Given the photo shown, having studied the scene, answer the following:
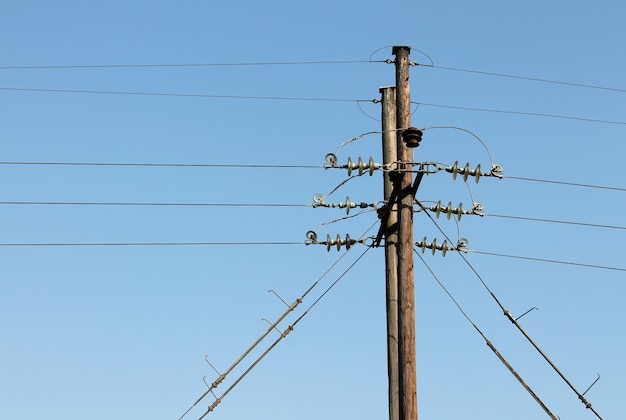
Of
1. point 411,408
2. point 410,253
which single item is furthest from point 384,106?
point 411,408

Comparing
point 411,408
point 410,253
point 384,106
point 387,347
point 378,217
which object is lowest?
point 411,408

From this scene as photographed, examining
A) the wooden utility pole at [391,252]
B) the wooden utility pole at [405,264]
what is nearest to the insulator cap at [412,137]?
the wooden utility pole at [405,264]

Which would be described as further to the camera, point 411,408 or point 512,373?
point 512,373

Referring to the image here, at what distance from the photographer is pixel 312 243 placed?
41.3ft

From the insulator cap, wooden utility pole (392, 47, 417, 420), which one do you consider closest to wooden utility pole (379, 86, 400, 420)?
wooden utility pole (392, 47, 417, 420)

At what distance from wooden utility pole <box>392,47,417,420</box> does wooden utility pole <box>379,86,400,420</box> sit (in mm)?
245

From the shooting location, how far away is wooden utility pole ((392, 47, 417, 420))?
1073 cm

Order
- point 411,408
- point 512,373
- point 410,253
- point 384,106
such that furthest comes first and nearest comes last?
point 384,106, point 512,373, point 410,253, point 411,408

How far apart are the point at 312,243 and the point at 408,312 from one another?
6.76ft

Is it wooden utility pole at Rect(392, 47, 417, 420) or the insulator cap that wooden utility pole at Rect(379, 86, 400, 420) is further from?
the insulator cap

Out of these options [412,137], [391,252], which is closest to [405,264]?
[391,252]

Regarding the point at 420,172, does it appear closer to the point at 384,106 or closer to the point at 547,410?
the point at 384,106

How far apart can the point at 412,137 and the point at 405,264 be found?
1.63 meters

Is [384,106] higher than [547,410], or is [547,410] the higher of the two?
[384,106]
